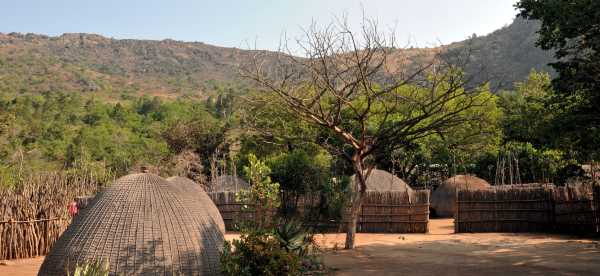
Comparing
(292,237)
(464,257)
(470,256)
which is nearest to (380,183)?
(470,256)

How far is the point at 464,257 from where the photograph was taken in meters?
11.2

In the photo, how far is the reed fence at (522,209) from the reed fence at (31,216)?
Answer: 1149 centimetres

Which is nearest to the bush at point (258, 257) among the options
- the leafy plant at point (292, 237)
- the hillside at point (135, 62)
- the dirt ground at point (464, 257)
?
the leafy plant at point (292, 237)

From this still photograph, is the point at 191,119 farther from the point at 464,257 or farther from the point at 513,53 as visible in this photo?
the point at 513,53

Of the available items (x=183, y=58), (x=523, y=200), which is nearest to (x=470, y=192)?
(x=523, y=200)

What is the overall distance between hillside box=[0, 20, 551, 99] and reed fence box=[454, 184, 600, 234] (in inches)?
1555

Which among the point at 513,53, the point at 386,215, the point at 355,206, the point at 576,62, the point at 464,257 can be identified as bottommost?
the point at 464,257

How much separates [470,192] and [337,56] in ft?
23.9

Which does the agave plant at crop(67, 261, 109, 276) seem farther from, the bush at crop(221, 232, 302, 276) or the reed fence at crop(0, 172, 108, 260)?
the reed fence at crop(0, 172, 108, 260)

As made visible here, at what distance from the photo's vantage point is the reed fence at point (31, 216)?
11922mm

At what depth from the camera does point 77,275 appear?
5.24 metres

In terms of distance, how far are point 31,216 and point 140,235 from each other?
7128 millimetres

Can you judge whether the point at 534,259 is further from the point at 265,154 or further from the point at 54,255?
the point at 265,154

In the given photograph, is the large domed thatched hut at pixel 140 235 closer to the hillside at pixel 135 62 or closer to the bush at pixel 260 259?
the bush at pixel 260 259
